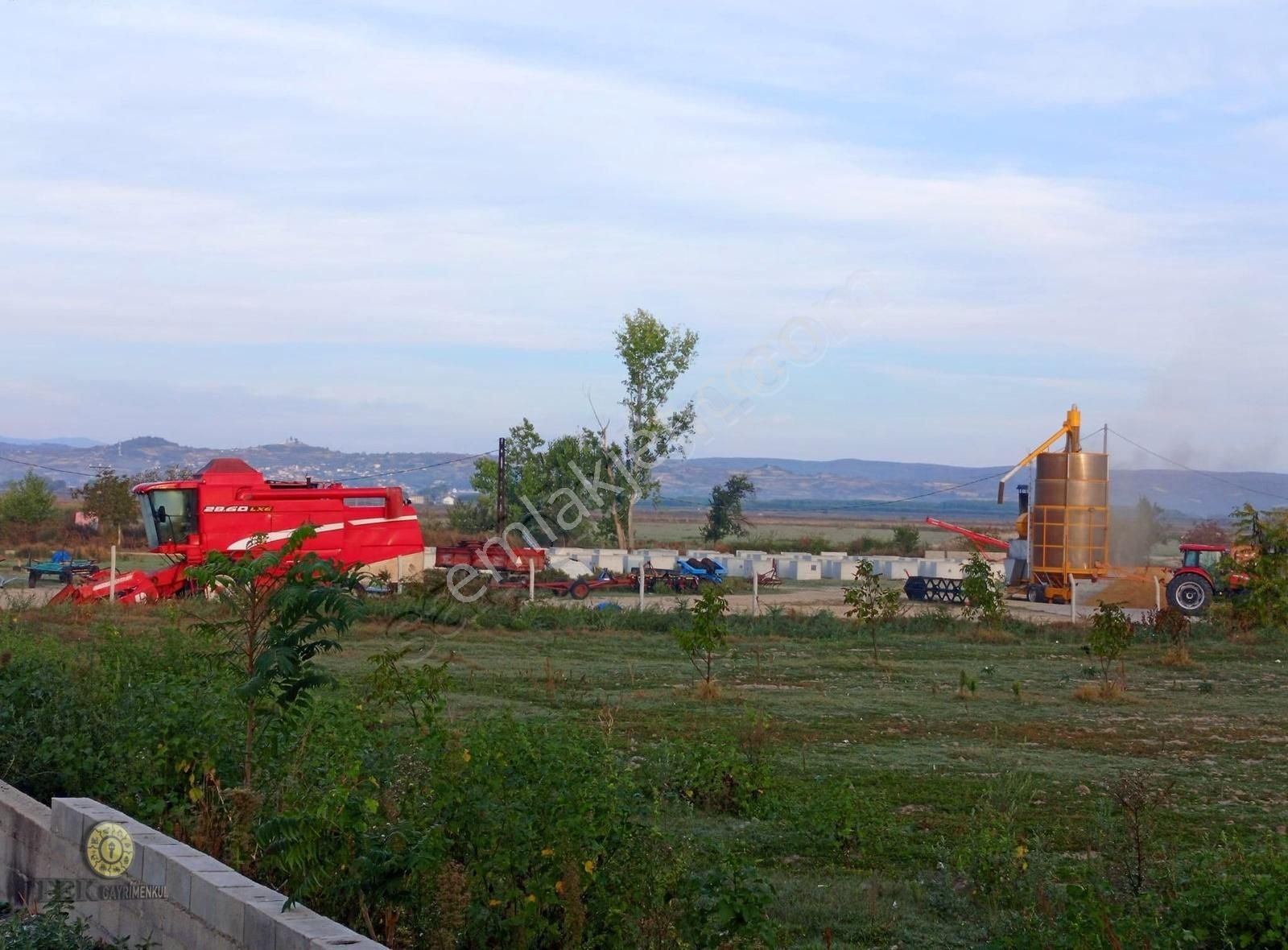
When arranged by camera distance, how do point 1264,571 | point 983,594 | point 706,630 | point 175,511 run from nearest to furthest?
point 706,630 → point 1264,571 → point 983,594 → point 175,511

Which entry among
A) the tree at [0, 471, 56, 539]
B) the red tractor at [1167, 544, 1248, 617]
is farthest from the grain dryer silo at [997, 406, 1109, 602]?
the tree at [0, 471, 56, 539]

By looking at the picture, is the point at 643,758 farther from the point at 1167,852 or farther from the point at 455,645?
the point at 455,645

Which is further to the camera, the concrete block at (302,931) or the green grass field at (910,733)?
the green grass field at (910,733)

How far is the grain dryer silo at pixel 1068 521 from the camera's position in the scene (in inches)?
1390

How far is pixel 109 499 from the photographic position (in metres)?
54.1

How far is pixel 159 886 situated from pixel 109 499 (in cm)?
5287

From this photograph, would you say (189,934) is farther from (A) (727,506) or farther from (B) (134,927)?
(A) (727,506)

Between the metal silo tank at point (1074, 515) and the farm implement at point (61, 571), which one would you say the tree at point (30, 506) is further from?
the metal silo tank at point (1074, 515)

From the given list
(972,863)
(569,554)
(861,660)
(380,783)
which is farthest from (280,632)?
(569,554)

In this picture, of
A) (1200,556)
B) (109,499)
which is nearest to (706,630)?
(1200,556)

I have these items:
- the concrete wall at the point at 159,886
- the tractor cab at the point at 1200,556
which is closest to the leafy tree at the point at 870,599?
the concrete wall at the point at 159,886

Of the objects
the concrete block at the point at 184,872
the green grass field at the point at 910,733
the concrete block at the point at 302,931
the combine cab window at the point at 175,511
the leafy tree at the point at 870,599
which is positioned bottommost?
the green grass field at the point at 910,733

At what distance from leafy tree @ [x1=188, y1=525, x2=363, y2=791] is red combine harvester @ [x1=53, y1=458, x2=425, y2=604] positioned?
873 inches

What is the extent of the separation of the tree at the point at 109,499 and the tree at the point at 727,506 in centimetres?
2834
